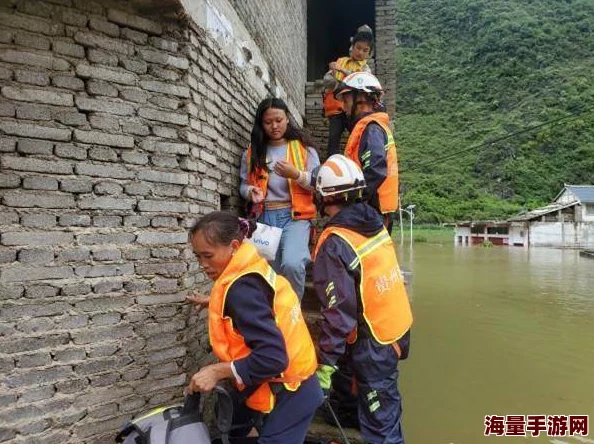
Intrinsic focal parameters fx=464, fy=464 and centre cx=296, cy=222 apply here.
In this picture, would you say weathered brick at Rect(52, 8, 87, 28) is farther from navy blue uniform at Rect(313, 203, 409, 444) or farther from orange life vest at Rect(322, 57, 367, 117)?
orange life vest at Rect(322, 57, 367, 117)

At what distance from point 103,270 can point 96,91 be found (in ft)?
3.42

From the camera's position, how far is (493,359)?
772 centimetres

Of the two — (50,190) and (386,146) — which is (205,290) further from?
(386,146)

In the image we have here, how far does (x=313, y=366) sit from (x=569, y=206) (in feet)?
144

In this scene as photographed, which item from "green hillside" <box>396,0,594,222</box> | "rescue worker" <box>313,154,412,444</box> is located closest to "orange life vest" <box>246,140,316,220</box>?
"rescue worker" <box>313,154,412,444</box>

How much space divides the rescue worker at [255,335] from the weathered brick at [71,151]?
1154 millimetres

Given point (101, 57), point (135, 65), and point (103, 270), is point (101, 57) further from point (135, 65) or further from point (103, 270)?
point (103, 270)

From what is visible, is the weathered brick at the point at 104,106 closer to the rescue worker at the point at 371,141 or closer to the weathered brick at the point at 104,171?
the weathered brick at the point at 104,171

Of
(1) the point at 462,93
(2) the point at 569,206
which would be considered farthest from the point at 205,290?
(1) the point at 462,93

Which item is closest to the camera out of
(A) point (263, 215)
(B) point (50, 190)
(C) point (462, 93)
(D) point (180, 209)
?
(B) point (50, 190)

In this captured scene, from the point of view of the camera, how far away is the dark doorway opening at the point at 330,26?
37.1ft

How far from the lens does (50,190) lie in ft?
8.36

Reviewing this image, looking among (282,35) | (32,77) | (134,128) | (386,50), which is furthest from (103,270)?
(386,50)

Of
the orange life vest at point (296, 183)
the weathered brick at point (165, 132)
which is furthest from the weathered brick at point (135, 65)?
the orange life vest at point (296, 183)
